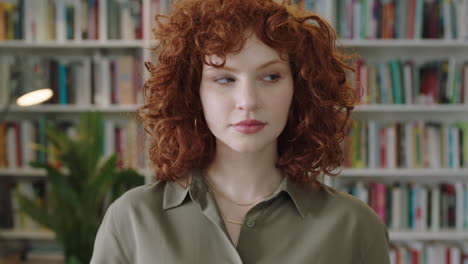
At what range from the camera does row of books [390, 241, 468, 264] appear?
9.28ft

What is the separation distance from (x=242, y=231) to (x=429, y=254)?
224 cm

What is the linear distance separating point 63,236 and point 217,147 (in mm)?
1789

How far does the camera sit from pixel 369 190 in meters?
2.87

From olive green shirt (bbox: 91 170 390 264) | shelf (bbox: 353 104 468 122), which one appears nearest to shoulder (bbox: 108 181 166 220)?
olive green shirt (bbox: 91 170 390 264)

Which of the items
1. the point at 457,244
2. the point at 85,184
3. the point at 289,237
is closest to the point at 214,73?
the point at 289,237

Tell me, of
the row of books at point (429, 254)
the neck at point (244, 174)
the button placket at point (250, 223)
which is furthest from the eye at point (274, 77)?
the row of books at point (429, 254)

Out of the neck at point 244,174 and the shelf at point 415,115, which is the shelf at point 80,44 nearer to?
the shelf at point 415,115

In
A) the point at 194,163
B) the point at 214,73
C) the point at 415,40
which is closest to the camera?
the point at 214,73

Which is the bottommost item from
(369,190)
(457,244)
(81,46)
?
(457,244)

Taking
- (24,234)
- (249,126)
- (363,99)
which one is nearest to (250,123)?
(249,126)

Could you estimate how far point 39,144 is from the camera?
2.93 m

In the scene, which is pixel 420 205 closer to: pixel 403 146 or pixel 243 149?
pixel 403 146

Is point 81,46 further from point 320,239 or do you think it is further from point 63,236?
point 320,239

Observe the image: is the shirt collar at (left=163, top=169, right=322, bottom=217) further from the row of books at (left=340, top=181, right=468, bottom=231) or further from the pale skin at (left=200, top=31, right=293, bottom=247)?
the row of books at (left=340, top=181, right=468, bottom=231)
